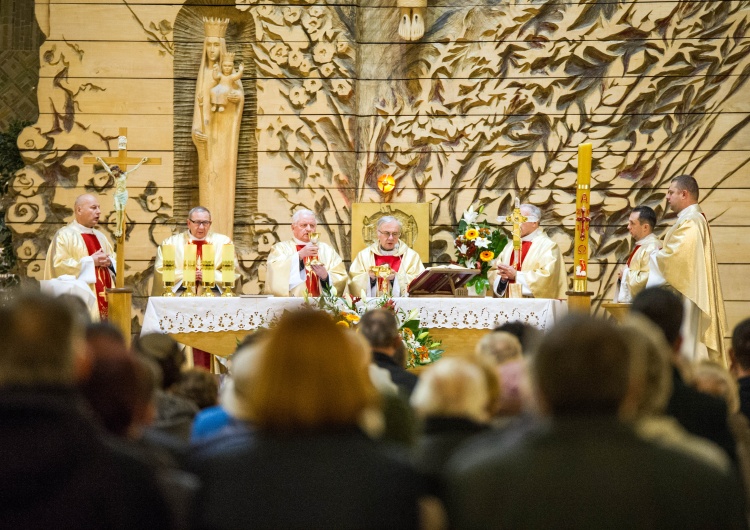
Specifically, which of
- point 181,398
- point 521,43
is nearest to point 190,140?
point 521,43

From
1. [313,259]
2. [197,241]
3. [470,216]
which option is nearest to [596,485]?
[313,259]

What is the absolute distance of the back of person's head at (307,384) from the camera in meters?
2.46

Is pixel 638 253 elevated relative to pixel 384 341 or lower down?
elevated

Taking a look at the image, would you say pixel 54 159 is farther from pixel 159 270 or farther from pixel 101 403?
pixel 101 403

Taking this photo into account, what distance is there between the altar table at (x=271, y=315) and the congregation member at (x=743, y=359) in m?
4.75

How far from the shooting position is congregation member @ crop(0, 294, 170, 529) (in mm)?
2559

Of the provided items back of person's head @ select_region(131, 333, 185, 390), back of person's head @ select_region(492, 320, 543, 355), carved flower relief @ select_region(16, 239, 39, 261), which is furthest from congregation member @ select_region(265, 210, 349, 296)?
back of person's head @ select_region(131, 333, 185, 390)

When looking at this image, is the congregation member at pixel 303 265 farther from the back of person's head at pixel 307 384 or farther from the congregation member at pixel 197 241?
the back of person's head at pixel 307 384

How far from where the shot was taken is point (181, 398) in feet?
12.9

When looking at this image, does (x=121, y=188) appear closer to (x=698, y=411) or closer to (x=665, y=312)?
(x=665, y=312)

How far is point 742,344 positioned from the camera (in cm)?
420

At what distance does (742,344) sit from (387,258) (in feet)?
20.8

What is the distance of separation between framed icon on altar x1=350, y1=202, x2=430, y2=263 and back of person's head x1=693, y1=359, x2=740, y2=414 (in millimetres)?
6874

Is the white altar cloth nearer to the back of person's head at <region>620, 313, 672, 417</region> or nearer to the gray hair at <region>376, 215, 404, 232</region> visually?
the gray hair at <region>376, 215, 404, 232</region>
